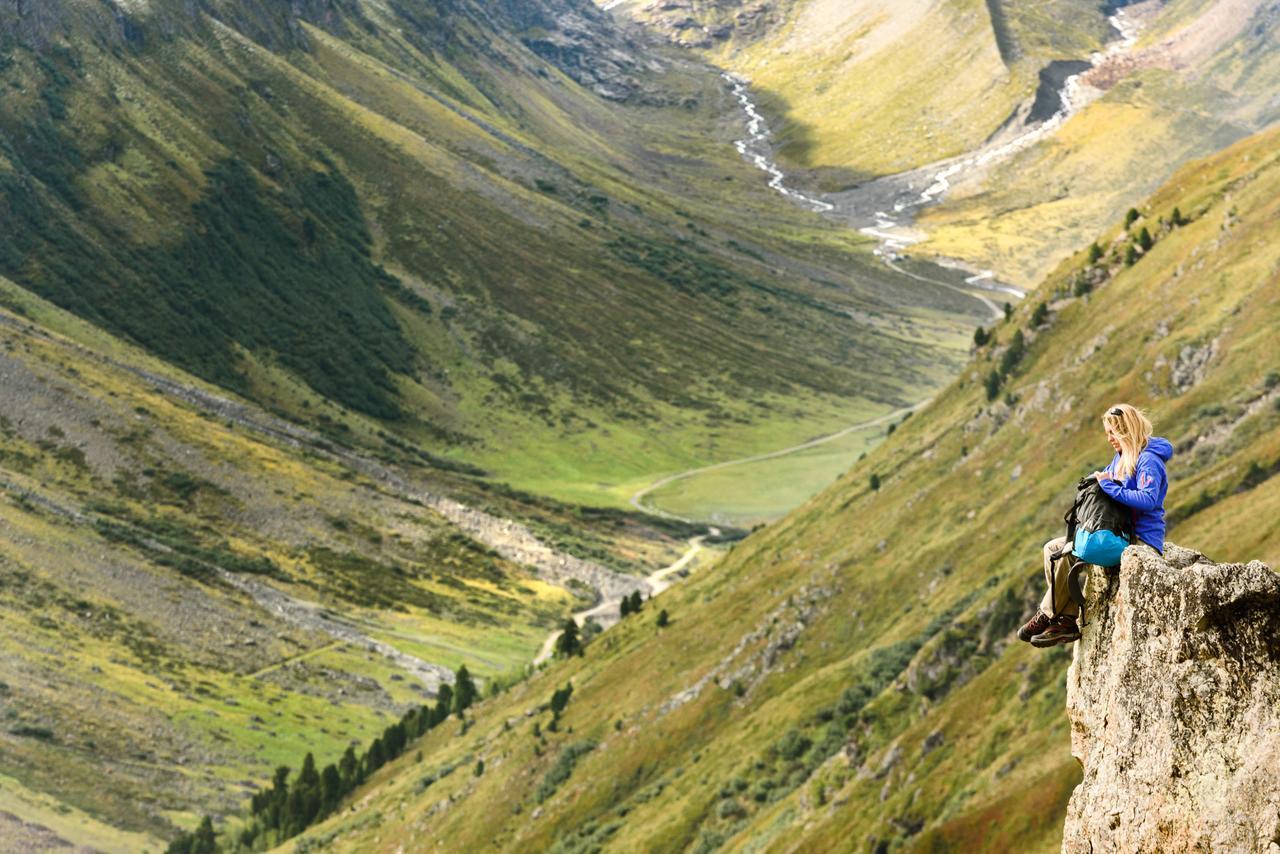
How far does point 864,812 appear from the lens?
46.6 metres

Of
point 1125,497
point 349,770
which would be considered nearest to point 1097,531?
point 1125,497

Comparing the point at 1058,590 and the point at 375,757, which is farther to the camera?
the point at 375,757

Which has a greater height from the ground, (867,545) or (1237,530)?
(1237,530)

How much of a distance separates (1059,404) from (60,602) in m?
108

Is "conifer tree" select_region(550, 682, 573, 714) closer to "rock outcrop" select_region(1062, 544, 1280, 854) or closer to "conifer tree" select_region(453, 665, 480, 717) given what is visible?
"conifer tree" select_region(453, 665, 480, 717)

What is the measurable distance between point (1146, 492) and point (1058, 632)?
70.5 inches

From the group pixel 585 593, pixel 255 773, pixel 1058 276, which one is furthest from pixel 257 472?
pixel 1058 276

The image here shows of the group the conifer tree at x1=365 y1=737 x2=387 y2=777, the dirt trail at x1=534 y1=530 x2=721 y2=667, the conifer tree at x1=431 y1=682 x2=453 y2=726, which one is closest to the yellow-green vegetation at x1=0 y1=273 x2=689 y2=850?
the dirt trail at x1=534 y1=530 x2=721 y2=667

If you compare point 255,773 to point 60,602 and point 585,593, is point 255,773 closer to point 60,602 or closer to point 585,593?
point 60,602

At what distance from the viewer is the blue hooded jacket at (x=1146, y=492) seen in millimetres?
13633

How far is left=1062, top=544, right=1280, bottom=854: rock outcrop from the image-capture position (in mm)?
11992

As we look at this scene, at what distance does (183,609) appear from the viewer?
15338 centimetres

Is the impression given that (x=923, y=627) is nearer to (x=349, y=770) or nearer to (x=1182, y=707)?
(x=1182, y=707)

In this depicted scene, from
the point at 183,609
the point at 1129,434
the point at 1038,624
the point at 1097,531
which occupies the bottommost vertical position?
the point at 183,609
